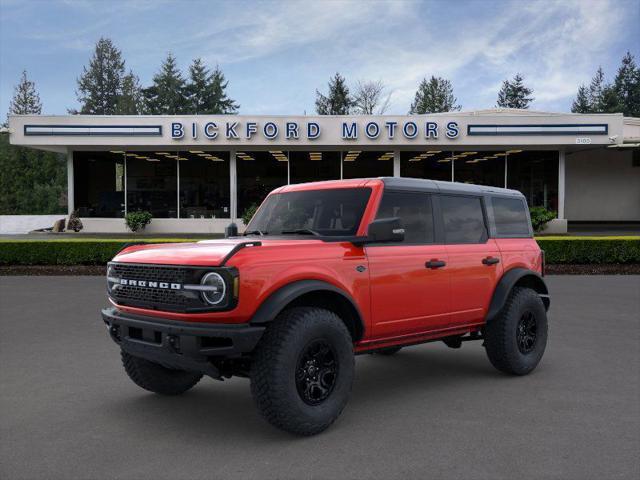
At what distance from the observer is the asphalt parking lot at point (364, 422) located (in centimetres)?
382

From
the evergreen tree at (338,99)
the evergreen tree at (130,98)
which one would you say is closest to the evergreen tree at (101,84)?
the evergreen tree at (130,98)

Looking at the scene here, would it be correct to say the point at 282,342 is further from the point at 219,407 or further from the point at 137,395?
the point at 137,395

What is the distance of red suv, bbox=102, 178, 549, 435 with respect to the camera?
4.18 metres

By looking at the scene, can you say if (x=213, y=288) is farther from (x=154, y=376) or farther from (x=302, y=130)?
(x=302, y=130)

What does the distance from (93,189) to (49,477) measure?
27.0 meters

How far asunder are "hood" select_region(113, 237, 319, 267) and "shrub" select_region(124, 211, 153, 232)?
74.6 ft

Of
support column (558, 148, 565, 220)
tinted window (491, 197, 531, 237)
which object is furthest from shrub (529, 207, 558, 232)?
tinted window (491, 197, 531, 237)

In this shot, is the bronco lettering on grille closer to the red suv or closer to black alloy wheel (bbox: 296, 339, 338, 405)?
the red suv

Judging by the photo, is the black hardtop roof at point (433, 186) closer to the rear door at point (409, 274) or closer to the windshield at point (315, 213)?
the rear door at point (409, 274)

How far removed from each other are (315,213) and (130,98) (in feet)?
251

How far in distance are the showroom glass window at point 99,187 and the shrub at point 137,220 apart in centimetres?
162

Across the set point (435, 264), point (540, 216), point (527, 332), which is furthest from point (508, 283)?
point (540, 216)

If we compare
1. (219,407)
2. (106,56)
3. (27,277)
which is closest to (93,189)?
Result: (27,277)

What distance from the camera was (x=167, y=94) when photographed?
239ft
